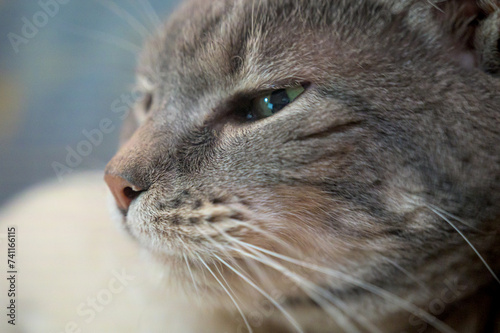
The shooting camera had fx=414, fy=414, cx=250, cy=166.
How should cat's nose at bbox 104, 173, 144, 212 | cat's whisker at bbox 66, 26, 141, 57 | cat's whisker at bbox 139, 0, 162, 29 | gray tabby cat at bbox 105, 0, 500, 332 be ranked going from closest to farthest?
gray tabby cat at bbox 105, 0, 500, 332
cat's nose at bbox 104, 173, 144, 212
cat's whisker at bbox 139, 0, 162, 29
cat's whisker at bbox 66, 26, 141, 57

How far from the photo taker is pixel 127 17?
136 centimetres

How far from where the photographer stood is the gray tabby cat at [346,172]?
2.44ft

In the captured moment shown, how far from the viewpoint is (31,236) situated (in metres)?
1.20

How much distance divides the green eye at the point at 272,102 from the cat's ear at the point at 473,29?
305mm

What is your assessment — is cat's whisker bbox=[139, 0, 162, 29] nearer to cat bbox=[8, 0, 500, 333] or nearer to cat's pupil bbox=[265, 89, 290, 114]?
cat bbox=[8, 0, 500, 333]

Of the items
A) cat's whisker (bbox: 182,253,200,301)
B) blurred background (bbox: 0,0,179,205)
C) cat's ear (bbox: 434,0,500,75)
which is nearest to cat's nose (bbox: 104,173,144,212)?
cat's whisker (bbox: 182,253,200,301)

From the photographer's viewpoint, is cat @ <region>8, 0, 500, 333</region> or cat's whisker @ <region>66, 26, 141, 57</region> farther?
cat's whisker @ <region>66, 26, 141, 57</region>

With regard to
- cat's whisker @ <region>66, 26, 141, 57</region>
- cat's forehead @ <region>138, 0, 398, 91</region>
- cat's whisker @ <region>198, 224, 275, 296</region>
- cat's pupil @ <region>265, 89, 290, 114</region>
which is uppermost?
cat's whisker @ <region>66, 26, 141, 57</region>

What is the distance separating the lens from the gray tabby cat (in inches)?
29.3

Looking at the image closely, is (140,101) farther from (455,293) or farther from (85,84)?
(455,293)

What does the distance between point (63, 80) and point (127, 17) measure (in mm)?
325

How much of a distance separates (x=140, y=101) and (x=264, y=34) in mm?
591

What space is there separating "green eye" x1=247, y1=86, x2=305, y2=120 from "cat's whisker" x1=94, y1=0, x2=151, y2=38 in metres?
0.57

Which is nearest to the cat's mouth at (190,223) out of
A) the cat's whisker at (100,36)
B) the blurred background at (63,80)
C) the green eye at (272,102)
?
the green eye at (272,102)
